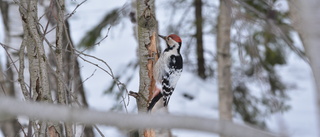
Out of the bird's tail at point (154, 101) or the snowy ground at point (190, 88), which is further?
the snowy ground at point (190, 88)

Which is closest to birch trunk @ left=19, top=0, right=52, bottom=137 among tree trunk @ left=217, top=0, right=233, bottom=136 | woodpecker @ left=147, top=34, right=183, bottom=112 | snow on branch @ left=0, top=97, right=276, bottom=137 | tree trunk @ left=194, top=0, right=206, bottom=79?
woodpecker @ left=147, top=34, right=183, bottom=112

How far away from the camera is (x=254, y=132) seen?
1.19m

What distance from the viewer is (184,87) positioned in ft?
26.6

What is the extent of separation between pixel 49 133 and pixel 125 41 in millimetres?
8533

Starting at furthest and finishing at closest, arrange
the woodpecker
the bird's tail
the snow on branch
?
1. the woodpecker
2. the bird's tail
3. the snow on branch

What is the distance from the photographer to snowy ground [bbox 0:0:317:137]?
8047 mm

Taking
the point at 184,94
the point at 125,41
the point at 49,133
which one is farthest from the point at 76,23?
the point at 49,133

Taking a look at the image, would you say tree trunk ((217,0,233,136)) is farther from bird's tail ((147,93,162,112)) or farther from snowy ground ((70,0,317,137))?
bird's tail ((147,93,162,112))

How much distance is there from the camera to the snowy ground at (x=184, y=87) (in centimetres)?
805

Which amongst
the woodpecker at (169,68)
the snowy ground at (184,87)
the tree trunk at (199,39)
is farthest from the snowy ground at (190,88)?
the woodpecker at (169,68)

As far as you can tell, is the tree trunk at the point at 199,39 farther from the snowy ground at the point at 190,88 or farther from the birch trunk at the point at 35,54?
the birch trunk at the point at 35,54

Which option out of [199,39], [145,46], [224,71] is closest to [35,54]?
[145,46]

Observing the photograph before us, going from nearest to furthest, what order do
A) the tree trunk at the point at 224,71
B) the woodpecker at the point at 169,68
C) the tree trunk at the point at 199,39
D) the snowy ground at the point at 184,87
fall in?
the woodpecker at the point at 169,68 < the tree trunk at the point at 224,71 < the tree trunk at the point at 199,39 < the snowy ground at the point at 184,87

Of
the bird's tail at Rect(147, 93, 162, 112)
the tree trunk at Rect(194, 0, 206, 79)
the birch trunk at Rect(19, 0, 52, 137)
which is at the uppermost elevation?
the tree trunk at Rect(194, 0, 206, 79)
